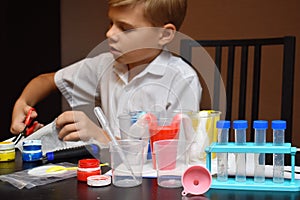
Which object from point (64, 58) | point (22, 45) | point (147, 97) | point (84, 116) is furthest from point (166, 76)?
point (64, 58)

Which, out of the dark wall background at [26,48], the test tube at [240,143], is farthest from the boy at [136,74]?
the dark wall background at [26,48]

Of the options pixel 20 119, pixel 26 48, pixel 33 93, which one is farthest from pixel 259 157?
pixel 26 48

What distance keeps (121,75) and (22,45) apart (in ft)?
5.24

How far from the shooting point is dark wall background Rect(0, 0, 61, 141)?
2.43m

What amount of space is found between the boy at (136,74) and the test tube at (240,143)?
0.23 m

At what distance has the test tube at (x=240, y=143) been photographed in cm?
74

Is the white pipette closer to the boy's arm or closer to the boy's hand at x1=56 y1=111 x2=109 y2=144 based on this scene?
the boy's hand at x1=56 y1=111 x2=109 y2=144

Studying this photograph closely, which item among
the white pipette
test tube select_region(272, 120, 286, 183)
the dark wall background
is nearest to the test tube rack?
test tube select_region(272, 120, 286, 183)

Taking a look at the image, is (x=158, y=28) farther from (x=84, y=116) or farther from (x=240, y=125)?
(x=240, y=125)

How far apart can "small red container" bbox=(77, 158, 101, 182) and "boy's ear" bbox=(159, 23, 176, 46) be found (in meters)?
0.38

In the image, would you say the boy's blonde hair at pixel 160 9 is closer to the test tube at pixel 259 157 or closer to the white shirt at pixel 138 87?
the white shirt at pixel 138 87

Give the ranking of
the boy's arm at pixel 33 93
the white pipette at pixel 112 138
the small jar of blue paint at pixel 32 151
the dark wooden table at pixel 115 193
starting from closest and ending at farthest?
the dark wooden table at pixel 115 193 → the white pipette at pixel 112 138 → the small jar of blue paint at pixel 32 151 → the boy's arm at pixel 33 93

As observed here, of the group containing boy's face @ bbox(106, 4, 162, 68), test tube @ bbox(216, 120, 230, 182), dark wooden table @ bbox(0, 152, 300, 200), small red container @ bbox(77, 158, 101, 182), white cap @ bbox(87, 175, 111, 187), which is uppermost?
boy's face @ bbox(106, 4, 162, 68)

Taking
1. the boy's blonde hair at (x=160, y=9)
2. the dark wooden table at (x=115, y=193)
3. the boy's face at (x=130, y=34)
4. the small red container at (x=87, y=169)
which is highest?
the boy's blonde hair at (x=160, y=9)
